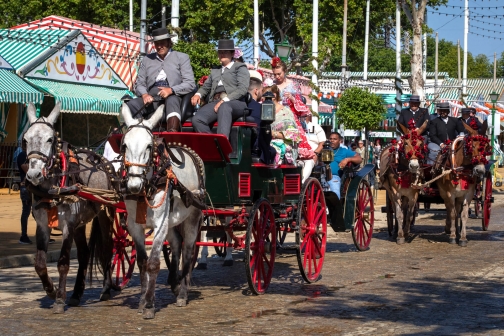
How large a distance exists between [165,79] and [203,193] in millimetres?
1482

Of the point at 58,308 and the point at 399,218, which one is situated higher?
the point at 399,218

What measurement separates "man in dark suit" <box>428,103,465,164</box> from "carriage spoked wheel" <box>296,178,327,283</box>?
4964 millimetres

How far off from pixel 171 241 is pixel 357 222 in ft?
16.9

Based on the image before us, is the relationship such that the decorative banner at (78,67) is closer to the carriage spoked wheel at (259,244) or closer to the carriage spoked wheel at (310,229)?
the carriage spoked wheel at (310,229)

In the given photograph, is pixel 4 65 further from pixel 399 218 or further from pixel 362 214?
pixel 362 214

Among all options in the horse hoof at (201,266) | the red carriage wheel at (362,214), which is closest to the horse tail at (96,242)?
the horse hoof at (201,266)

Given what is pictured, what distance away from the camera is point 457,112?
37625 millimetres

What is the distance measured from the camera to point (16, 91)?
2300cm

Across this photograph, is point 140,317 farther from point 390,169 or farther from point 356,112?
point 356,112

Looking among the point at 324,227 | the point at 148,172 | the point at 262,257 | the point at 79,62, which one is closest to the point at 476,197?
the point at 324,227

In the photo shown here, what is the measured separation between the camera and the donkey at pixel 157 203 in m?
8.32

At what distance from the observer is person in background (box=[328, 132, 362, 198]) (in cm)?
1338

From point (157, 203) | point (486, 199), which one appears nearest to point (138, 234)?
point (157, 203)

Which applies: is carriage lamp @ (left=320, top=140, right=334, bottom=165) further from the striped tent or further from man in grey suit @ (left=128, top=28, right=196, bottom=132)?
the striped tent
